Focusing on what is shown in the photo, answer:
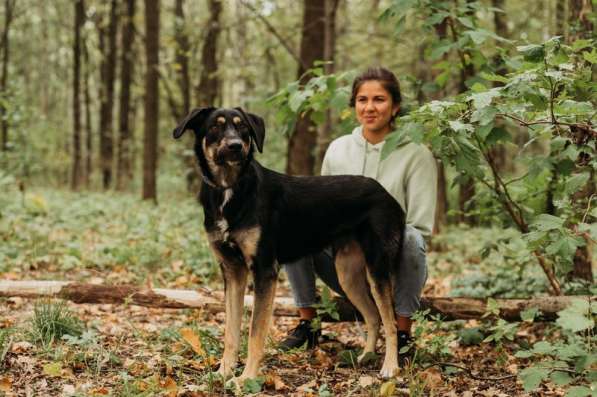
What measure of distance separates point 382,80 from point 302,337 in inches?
85.3

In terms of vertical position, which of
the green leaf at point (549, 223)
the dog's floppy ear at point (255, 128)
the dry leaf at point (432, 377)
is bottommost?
the dry leaf at point (432, 377)

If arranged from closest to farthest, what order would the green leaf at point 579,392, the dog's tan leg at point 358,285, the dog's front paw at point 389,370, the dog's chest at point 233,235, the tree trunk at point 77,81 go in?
1. the green leaf at point 579,392
2. the dog's chest at point 233,235
3. the dog's front paw at point 389,370
4. the dog's tan leg at point 358,285
5. the tree trunk at point 77,81

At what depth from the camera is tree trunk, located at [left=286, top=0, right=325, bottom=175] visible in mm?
8852

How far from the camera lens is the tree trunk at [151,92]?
14172 mm

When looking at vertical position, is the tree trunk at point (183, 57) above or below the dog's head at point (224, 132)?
above

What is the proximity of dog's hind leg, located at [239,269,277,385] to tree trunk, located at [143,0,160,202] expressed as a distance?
11154 millimetres

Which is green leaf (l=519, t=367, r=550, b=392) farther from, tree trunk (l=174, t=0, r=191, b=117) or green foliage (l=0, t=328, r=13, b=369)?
tree trunk (l=174, t=0, r=191, b=117)

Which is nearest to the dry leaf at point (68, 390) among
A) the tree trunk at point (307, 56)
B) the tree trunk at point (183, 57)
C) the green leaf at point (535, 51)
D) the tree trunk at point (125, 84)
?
the green leaf at point (535, 51)

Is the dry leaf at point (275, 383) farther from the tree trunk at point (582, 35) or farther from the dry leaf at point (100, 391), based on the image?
the tree trunk at point (582, 35)

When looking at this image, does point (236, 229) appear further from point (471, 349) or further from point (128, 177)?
point (128, 177)

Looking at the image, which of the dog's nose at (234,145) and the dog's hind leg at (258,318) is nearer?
the dog's nose at (234,145)

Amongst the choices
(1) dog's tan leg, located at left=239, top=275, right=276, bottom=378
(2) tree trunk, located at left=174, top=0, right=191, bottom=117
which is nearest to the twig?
(1) dog's tan leg, located at left=239, top=275, right=276, bottom=378

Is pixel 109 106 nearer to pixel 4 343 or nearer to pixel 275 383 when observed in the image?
pixel 4 343

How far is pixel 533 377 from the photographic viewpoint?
3.03 meters
